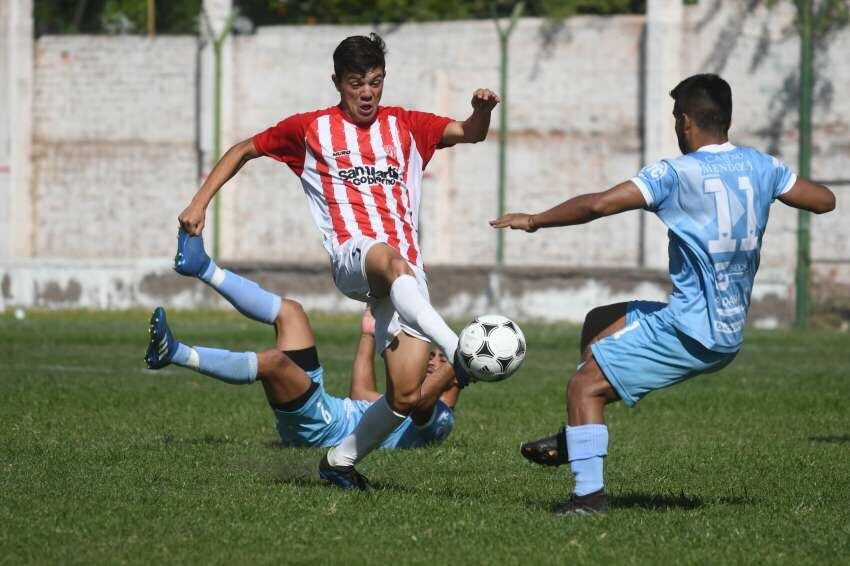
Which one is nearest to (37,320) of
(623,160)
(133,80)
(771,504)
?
Answer: (133,80)

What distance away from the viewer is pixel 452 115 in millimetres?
23219

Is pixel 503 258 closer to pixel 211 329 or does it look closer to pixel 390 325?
pixel 211 329

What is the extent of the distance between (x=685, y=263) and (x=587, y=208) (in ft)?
1.63

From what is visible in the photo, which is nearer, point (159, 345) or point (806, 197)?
point (806, 197)

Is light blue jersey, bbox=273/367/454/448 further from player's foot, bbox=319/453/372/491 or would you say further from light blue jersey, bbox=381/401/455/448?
player's foot, bbox=319/453/372/491

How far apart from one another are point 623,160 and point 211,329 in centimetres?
721

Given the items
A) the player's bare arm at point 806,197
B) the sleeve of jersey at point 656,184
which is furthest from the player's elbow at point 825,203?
the sleeve of jersey at point 656,184

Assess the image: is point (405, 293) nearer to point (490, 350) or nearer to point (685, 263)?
point (490, 350)

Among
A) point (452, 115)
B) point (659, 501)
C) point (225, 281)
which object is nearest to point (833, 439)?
point (659, 501)

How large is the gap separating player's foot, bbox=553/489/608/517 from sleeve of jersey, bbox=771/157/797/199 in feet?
4.87

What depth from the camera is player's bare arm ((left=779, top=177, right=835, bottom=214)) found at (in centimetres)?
646

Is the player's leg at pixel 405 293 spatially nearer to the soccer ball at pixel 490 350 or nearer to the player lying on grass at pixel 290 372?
the soccer ball at pixel 490 350

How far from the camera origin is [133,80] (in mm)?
24844

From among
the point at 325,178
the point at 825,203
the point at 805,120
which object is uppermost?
the point at 805,120
